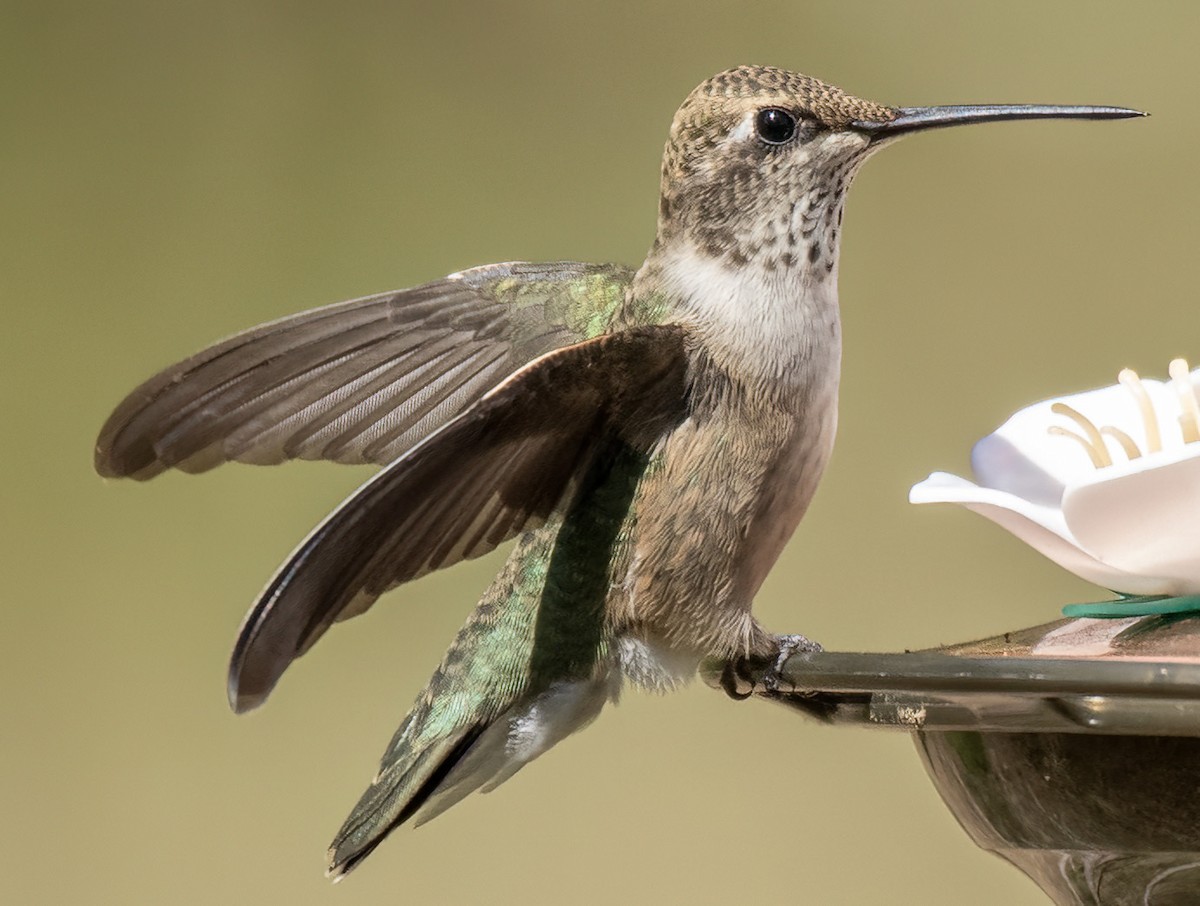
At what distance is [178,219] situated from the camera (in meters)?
3.84

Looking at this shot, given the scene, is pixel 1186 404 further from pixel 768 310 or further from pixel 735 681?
pixel 735 681

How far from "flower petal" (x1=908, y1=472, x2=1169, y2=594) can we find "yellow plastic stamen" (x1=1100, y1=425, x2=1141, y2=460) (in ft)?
0.23

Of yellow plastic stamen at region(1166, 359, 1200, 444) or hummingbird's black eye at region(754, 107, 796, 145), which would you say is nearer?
yellow plastic stamen at region(1166, 359, 1200, 444)

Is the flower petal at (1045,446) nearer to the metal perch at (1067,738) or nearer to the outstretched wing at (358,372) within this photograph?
the metal perch at (1067,738)

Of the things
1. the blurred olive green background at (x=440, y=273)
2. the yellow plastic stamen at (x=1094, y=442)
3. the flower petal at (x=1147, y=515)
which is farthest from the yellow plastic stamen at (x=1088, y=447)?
the blurred olive green background at (x=440, y=273)

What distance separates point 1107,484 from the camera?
997mm

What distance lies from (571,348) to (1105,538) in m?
0.44

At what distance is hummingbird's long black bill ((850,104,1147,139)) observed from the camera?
1397 millimetres

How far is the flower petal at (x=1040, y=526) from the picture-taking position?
1124 millimetres

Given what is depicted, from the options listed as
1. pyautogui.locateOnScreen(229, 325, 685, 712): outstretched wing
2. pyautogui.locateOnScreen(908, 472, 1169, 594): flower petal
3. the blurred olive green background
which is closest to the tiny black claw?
pyautogui.locateOnScreen(229, 325, 685, 712): outstretched wing

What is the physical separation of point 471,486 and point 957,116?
0.55 meters

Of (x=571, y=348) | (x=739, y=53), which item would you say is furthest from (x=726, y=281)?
(x=739, y=53)

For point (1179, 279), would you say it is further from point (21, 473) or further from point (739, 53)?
point (21, 473)

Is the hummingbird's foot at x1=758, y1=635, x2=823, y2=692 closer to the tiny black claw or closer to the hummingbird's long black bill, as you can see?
the tiny black claw
